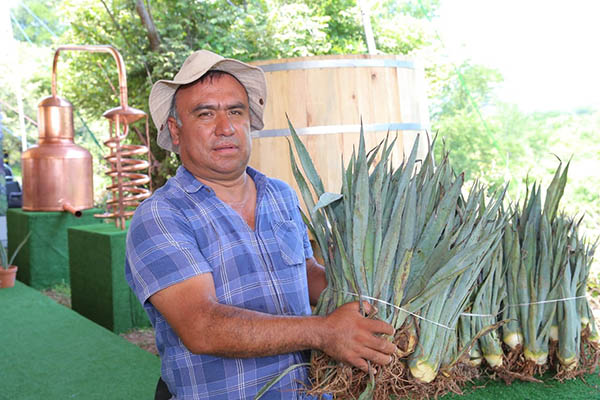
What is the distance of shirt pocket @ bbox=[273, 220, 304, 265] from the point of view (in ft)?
4.88

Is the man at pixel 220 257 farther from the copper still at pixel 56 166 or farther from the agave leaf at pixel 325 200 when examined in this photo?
the copper still at pixel 56 166

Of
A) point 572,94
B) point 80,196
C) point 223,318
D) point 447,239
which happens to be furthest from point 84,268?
point 572,94

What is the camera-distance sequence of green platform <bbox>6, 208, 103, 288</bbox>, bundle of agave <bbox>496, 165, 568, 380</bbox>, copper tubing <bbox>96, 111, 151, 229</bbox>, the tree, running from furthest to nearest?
the tree, green platform <bbox>6, 208, 103, 288</bbox>, copper tubing <bbox>96, 111, 151, 229</bbox>, bundle of agave <bbox>496, 165, 568, 380</bbox>

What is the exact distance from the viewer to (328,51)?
12.4 meters

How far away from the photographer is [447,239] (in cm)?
107

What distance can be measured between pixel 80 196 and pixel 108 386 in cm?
256

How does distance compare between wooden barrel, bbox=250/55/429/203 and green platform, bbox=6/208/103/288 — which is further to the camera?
green platform, bbox=6/208/103/288

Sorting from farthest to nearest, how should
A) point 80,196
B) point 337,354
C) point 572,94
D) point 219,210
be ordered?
1. point 572,94
2. point 80,196
3. point 219,210
4. point 337,354

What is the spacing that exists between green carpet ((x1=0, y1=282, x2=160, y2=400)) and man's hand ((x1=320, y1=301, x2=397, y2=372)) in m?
1.73

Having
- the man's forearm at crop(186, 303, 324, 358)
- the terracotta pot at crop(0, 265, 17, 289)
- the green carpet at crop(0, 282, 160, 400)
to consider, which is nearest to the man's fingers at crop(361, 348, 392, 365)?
the man's forearm at crop(186, 303, 324, 358)

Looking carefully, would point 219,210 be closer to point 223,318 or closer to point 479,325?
point 223,318

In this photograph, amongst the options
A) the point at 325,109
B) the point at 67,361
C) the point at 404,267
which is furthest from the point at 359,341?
the point at 67,361

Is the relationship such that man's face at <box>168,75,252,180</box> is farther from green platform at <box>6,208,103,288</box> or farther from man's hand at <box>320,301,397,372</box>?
green platform at <box>6,208,103,288</box>

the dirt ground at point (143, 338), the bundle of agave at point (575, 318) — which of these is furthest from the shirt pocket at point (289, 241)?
the dirt ground at point (143, 338)
